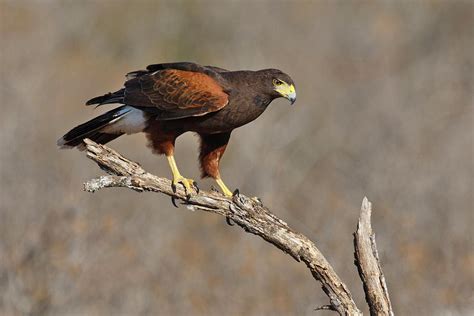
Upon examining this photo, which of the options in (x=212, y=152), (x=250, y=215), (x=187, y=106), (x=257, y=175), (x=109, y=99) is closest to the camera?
(x=250, y=215)

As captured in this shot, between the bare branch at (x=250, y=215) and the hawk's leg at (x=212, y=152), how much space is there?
1188mm

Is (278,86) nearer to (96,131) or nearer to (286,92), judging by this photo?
(286,92)

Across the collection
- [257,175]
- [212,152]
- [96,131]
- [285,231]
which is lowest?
[285,231]

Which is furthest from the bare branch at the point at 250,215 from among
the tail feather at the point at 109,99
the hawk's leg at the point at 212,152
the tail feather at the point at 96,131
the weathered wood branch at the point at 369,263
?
the hawk's leg at the point at 212,152

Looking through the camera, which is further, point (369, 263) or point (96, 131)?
point (96, 131)

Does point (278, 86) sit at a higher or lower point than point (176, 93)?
higher

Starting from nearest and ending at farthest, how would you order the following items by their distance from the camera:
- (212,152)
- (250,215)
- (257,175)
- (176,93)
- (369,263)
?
(369,263) < (250,215) < (176,93) < (212,152) < (257,175)

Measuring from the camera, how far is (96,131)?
27.7 ft

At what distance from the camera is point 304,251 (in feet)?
23.8

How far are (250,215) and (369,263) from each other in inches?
36.4

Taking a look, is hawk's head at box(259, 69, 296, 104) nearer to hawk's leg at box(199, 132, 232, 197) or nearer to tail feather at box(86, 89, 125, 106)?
hawk's leg at box(199, 132, 232, 197)

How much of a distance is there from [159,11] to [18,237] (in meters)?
23.3

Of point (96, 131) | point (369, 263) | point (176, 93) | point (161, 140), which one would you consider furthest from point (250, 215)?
point (96, 131)

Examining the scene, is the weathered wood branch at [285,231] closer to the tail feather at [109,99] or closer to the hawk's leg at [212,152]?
the tail feather at [109,99]
